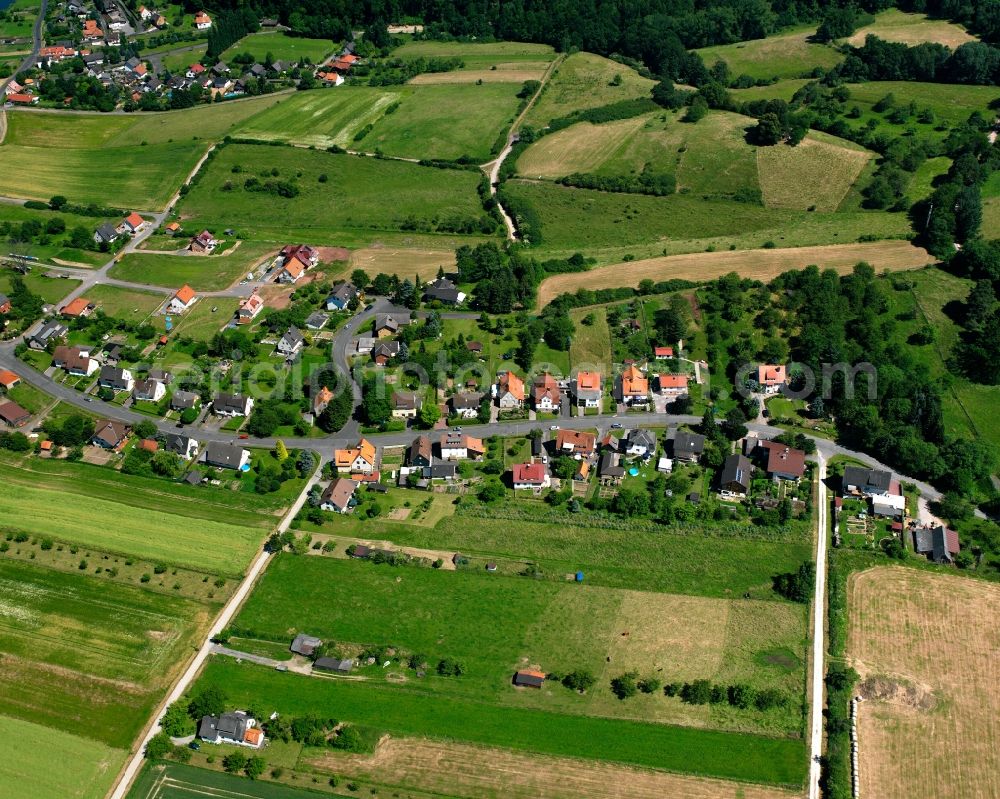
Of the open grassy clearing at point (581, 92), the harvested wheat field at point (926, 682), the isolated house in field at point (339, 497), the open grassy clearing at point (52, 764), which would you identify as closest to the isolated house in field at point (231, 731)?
the open grassy clearing at point (52, 764)

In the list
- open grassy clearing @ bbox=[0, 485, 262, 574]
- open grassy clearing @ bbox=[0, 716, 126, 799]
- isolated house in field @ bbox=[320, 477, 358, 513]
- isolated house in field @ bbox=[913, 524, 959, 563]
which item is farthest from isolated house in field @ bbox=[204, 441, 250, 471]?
isolated house in field @ bbox=[913, 524, 959, 563]

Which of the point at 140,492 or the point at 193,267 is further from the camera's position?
the point at 193,267

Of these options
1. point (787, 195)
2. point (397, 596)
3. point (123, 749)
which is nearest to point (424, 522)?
point (397, 596)

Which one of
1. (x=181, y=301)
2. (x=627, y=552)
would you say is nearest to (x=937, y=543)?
(x=627, y=552)

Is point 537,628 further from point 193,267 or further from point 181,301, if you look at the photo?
point 193,267

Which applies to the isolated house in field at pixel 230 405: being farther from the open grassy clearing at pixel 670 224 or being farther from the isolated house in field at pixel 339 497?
the open grassy clearing at pixel 670 224
